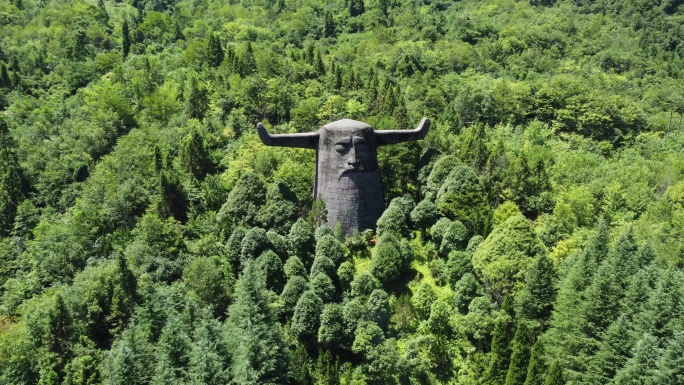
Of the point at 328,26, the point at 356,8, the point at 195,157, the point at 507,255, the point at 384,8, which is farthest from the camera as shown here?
the point at 384,8

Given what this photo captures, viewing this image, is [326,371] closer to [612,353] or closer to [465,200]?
[612,353]

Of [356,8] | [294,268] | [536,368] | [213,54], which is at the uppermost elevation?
[536,368]

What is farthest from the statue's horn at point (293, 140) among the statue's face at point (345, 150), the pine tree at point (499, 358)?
the pine tree at point (499, 358)

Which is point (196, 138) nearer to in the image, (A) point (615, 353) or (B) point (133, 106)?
(B) point (133, 106)

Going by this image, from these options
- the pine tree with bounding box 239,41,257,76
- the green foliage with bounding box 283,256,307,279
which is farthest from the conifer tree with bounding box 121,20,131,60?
the green foliage with bounding box 283,256,307,279

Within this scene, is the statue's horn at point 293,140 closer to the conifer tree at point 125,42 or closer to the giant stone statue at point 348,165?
the giant stone statue at point 348,165

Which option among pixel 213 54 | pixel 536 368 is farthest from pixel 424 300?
pixel 213 54

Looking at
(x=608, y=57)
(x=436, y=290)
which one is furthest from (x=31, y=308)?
(x=608, y=57)
